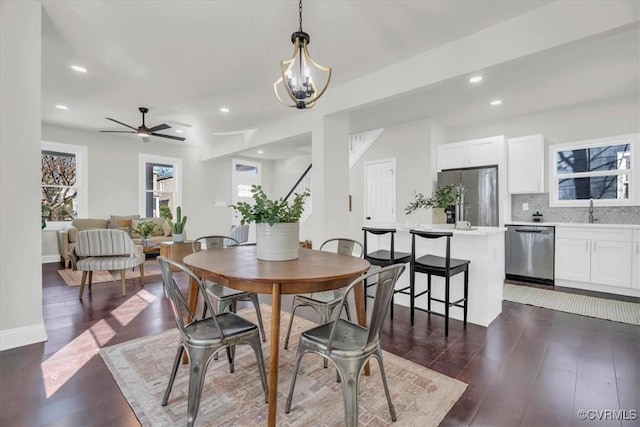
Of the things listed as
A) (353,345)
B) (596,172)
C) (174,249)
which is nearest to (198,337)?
(353,345)

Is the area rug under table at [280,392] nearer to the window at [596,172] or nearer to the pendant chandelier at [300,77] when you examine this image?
the pendant chandelier at [300,77]

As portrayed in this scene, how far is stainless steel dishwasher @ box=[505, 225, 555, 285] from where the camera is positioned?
14.5 ft

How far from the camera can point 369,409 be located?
66.3 inches

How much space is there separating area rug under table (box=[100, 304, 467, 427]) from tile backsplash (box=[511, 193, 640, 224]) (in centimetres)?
418

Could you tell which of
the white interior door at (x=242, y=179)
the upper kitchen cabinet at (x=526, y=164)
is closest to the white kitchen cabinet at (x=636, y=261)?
the upper kitchen cabinet at (x=526, y=164)

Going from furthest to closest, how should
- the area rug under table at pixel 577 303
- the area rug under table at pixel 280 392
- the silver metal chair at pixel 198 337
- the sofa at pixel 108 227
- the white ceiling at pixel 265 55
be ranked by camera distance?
1. the sofa at pixel 108 227
2. the area rug under table at pixel 577 303
3. the white ceiling at pixel 265 55
4. the area rug under table at pixel 280 392
5. the silver metal chair at pixel 198 337

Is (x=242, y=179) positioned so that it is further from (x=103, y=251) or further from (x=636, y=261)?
(x=636, y=261)

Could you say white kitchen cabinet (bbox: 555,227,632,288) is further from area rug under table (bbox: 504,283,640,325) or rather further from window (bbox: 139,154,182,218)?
window (bbox: 139,154,182,218)

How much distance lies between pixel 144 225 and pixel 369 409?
4.52 meters

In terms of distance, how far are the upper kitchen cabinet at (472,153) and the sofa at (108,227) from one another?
18.0ft

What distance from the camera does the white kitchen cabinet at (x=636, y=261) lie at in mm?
3768

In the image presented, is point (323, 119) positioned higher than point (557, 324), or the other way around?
point (323, 119)

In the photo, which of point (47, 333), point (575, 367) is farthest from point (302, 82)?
point (47, 333)

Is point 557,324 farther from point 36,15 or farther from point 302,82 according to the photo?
point 36,15
